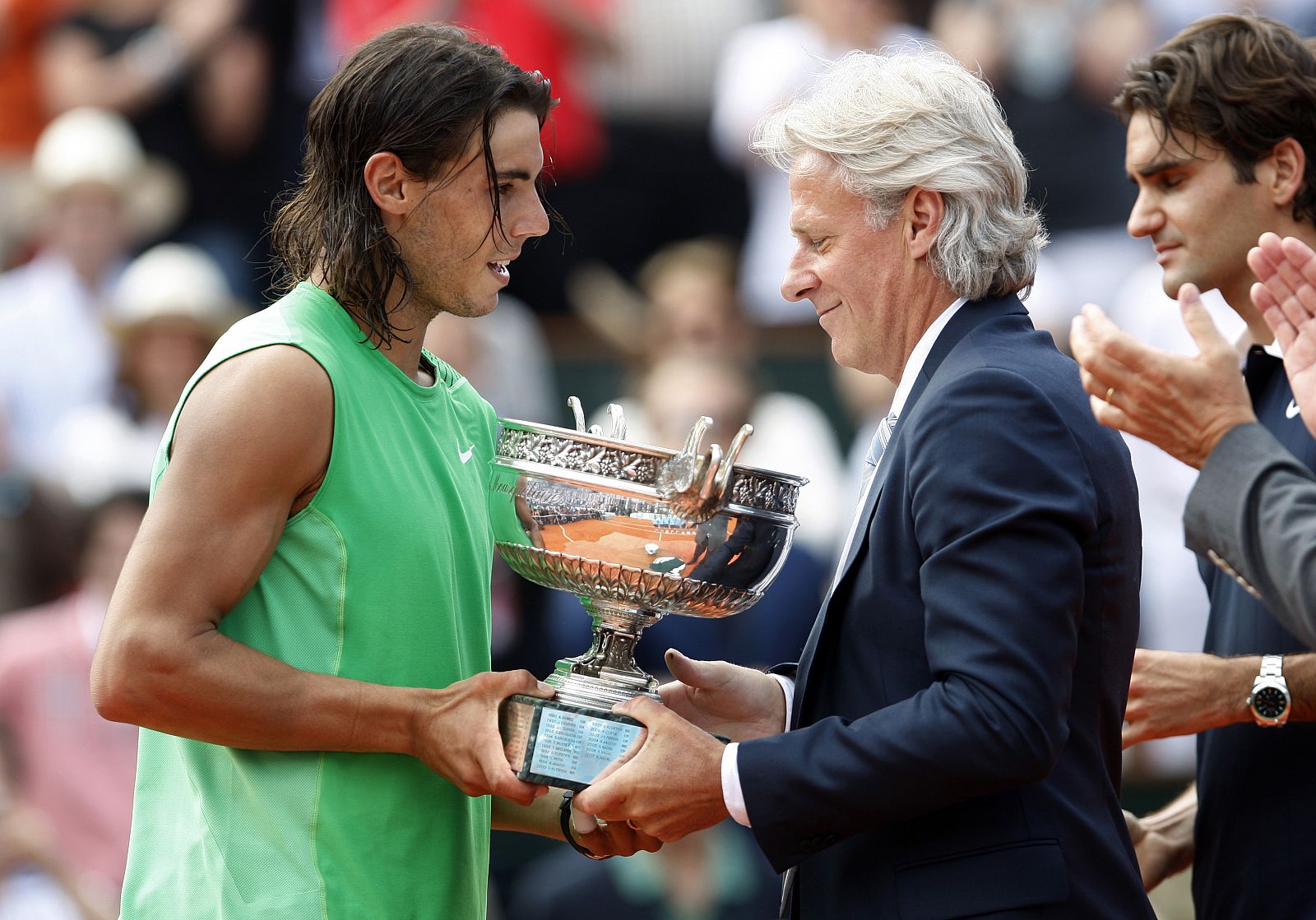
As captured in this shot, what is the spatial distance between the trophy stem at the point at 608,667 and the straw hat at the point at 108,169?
208 inches

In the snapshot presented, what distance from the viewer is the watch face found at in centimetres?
262

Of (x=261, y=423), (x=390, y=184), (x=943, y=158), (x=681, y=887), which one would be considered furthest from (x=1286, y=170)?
(x=681, y=887)

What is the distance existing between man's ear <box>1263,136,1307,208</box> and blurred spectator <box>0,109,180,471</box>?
5142mm

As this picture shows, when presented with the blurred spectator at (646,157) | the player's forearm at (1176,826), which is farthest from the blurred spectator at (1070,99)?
the player's forearm at (1176,826)

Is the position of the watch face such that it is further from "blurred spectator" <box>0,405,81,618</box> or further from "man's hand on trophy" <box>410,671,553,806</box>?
"blurred spectator" <box>0,405,81,618</box>

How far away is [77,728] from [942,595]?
451 centimetres

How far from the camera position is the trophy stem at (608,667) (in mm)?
2439

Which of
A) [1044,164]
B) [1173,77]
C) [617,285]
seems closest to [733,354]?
[617,285]

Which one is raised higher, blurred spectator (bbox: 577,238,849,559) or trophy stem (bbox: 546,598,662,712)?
trophy stem (bbox: 546,598,662,712)

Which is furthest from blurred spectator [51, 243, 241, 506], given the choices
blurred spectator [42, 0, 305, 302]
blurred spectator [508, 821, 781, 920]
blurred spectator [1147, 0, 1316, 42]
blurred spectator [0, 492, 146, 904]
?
blurred spectator [1147, 0, 1316, 42]

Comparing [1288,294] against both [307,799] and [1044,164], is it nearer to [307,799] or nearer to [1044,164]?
[307,799]

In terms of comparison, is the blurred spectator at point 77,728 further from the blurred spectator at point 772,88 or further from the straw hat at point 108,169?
the blurred spectator at point 772,88

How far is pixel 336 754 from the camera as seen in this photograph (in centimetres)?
236

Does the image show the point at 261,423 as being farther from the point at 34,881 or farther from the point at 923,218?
the point at 34,881
